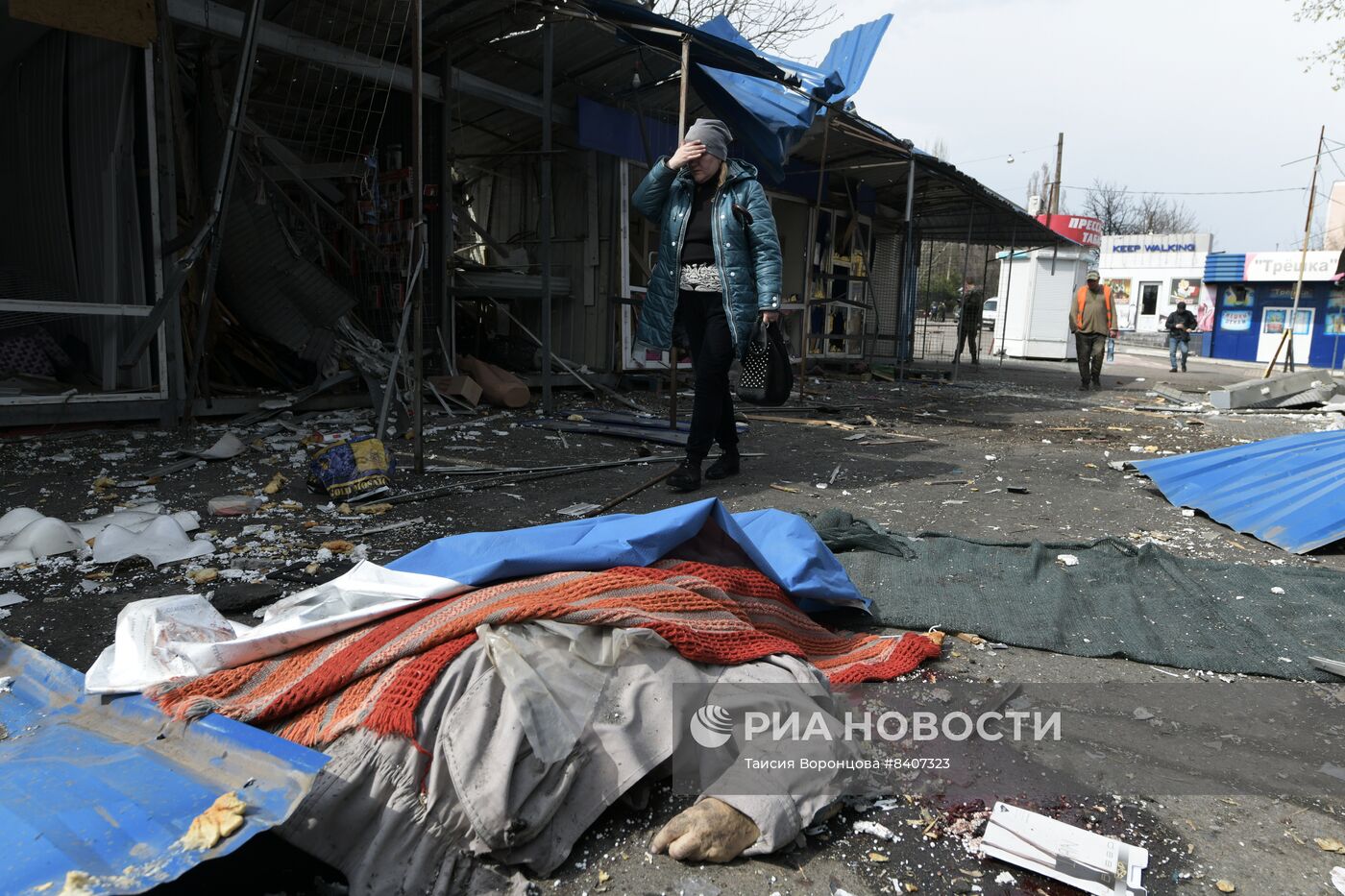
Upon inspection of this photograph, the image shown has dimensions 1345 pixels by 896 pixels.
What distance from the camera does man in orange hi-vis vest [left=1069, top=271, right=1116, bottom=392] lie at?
12414 millimetres

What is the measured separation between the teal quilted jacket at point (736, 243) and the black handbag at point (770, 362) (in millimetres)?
145

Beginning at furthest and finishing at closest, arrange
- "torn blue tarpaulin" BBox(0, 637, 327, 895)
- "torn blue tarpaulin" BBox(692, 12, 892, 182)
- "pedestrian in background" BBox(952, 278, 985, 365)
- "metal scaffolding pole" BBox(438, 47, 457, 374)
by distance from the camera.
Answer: "pedestrian in background" BBox(952, 278, 985, 365) → "metal scaffolding pole" BBox(438, 47, 457, 374) → "torn blue tarpaulin" BBox(692, 12, 892, 182) → "torn blue tarpaulin" BBox(0, 637, 327, 895)

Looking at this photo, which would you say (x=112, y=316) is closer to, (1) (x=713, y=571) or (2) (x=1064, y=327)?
(1) (x=713, y=571)

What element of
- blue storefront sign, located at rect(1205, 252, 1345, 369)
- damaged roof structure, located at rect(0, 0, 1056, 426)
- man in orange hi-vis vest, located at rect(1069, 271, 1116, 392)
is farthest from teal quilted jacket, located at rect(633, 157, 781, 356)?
blue storefront sign, located at rect(1205, 252, 1345, 369)

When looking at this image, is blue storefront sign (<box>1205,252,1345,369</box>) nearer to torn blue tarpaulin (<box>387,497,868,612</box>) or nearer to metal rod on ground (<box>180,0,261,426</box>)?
torn blue tarpaulin (<box>387,497,868,612</box>)

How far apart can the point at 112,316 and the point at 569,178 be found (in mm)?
4639

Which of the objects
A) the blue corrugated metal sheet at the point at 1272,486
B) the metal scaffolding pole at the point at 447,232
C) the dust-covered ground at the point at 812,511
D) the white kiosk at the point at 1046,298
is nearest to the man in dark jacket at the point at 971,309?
the white kiosk at the point at 1046,298

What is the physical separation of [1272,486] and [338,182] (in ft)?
25.3

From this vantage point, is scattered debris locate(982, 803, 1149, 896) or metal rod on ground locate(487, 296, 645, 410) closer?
scattered debris locate(982, 803, 1149, 896)

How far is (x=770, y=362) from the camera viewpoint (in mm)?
4758

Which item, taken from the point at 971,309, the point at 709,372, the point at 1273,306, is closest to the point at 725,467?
the point at 709,372

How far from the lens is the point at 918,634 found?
93.9 inches

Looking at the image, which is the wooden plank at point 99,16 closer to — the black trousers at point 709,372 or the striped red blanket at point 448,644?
the black trousers at point 709,372

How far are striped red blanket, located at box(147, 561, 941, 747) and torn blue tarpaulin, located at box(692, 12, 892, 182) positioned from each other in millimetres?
5406
